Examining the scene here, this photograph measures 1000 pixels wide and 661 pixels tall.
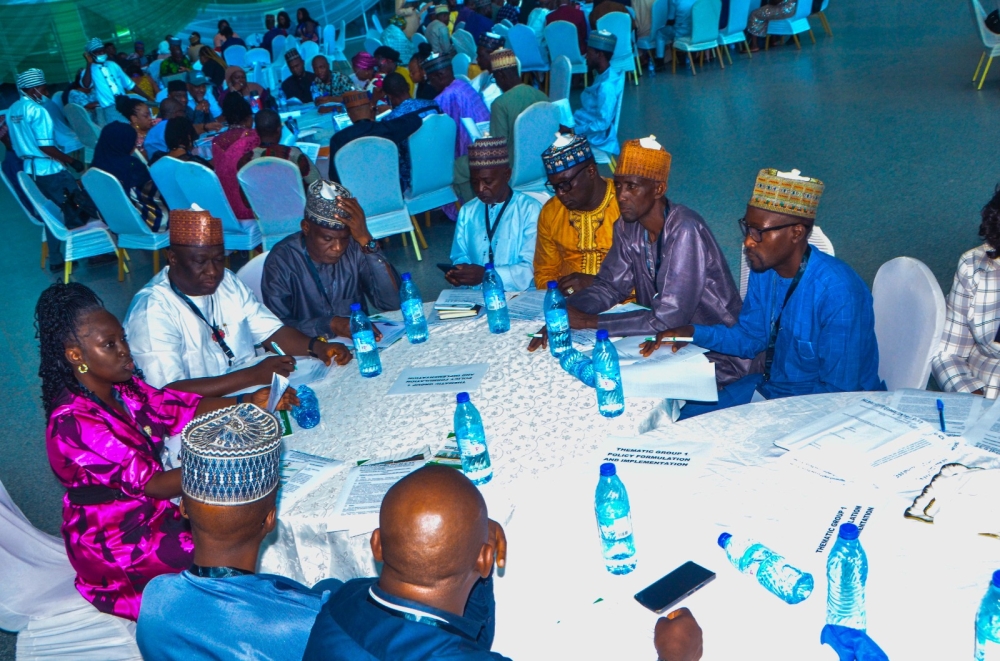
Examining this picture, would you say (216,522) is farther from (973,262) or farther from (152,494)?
(973,262)

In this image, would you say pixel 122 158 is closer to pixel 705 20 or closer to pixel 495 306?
pixel 495 306

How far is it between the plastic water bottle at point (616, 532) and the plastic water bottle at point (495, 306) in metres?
1.36

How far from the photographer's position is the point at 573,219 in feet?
12.3

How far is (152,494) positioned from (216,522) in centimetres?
80

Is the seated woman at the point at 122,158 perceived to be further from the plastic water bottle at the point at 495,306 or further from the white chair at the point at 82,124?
the plastic water bottle at the point at 495,306

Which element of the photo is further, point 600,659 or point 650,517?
point 650,517

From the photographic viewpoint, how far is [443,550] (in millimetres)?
1393

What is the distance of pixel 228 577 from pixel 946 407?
1.84m

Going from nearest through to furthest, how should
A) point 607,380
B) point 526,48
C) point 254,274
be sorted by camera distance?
point 607,380
point 254,274
point 526,48

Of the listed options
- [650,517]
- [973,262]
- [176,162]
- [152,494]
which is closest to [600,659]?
[650,517]

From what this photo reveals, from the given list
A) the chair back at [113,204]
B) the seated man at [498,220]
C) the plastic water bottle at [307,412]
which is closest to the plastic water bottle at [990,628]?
the plastic water bottle at [307,412]

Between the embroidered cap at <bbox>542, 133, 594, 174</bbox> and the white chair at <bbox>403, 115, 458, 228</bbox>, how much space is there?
2.41 m

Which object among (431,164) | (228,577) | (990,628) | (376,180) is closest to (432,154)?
(431,164)

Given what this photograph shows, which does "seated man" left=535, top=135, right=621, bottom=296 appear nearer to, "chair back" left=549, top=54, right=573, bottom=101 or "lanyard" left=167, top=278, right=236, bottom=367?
"lanyard" left=167, top=278, right=236, bottom=367
